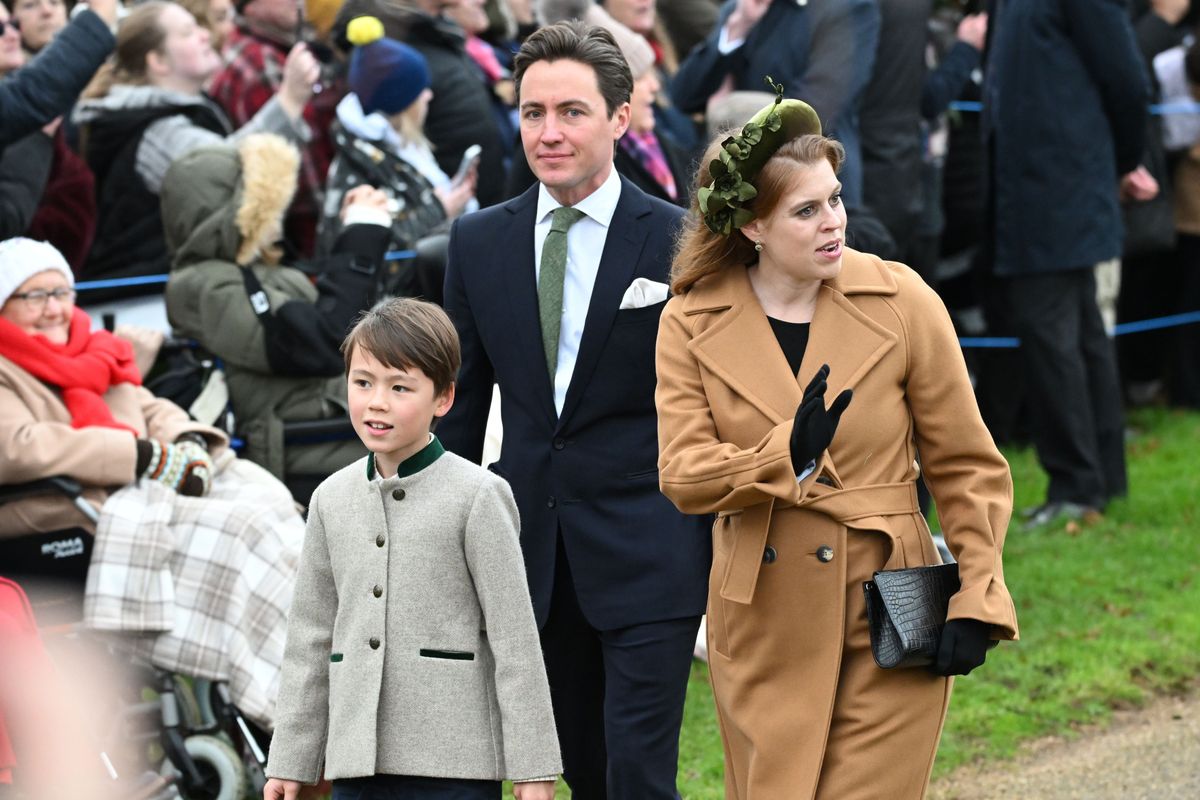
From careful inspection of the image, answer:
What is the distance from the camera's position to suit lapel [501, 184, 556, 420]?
477cm

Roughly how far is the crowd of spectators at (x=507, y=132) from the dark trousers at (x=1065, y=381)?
18mm

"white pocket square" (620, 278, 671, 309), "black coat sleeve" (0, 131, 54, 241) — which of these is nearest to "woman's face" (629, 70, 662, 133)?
"black coat sleeve" (0, 131, 54, 241)

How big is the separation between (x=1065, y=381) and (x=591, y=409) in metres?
5.16

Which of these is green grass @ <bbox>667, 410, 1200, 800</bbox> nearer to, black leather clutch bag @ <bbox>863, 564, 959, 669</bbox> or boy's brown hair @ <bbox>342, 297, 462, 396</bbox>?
black leather clutch bag @ <bbox>863, 564, 959, 669</bbox>

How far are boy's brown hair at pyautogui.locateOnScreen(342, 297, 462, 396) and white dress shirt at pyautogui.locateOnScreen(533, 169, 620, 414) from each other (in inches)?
23.3

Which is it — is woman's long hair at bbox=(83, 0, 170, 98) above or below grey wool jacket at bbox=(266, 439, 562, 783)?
above

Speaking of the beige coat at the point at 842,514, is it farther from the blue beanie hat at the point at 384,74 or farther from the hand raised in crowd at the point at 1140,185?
the hand raised in crowd at the point at 1140,185

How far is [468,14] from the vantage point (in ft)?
31.5

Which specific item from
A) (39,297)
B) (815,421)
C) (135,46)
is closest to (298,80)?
(135,46)

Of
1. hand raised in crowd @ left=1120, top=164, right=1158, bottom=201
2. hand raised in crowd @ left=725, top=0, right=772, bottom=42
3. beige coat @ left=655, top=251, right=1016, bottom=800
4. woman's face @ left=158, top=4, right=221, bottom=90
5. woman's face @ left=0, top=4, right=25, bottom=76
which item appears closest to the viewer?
beige coat @ left=655, top=251, right=1016, bottom=800

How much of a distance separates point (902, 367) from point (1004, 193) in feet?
18.8

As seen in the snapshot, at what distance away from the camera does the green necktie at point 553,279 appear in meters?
4.79

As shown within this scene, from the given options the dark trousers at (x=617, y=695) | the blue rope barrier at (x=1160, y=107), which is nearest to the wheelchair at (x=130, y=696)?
the dark trousers at (x=617, y=695)

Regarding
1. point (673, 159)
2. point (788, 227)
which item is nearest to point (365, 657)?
point (788, 227)
